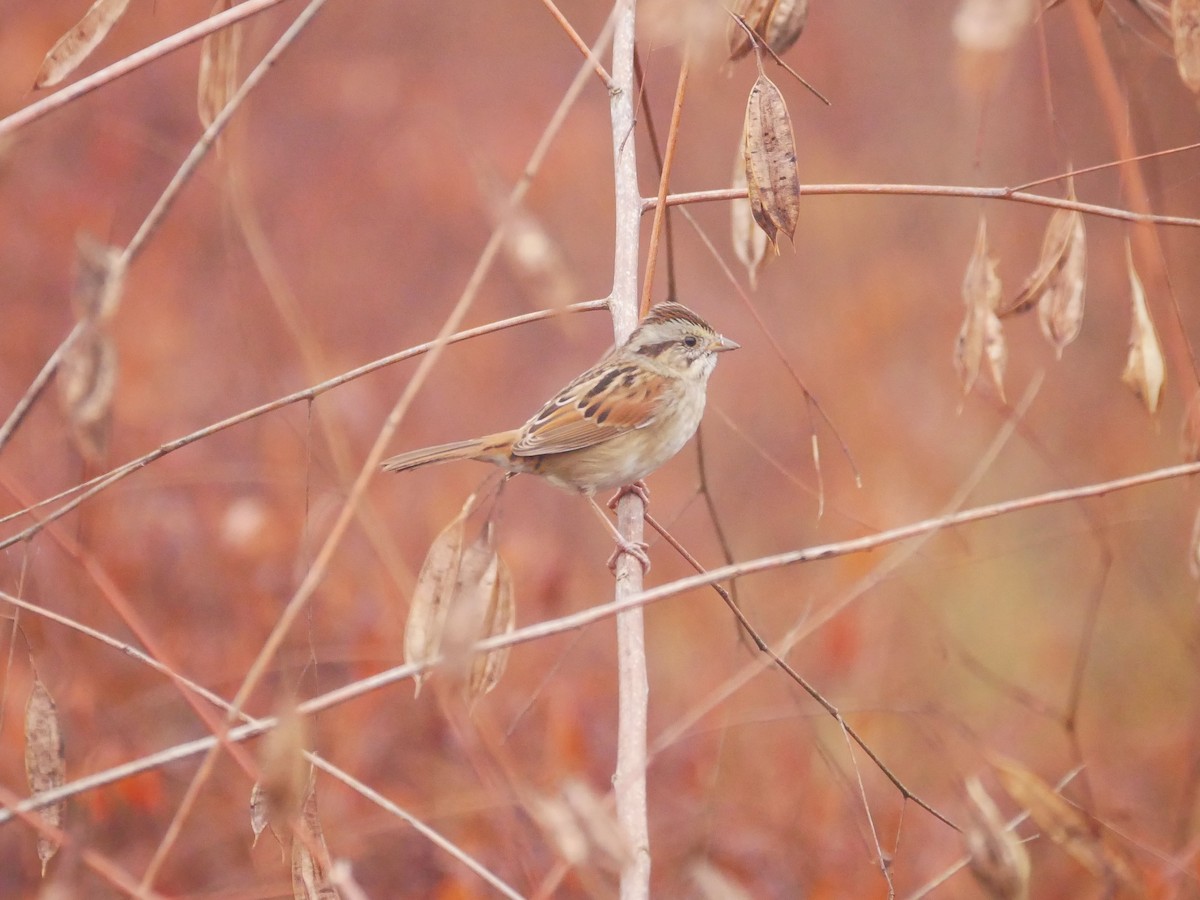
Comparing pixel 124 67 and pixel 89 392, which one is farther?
pixel 89 392

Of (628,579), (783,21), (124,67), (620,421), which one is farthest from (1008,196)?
(620,421)

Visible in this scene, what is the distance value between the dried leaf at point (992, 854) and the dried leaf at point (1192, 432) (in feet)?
2.74

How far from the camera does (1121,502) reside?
770 centimetres

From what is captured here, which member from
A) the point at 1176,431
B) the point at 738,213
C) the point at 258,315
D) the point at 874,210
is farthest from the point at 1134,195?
the point at 874,210

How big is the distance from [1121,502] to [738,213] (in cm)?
592

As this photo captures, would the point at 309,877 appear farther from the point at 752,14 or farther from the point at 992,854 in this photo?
the point at 752,14

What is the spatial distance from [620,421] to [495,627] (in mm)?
1587

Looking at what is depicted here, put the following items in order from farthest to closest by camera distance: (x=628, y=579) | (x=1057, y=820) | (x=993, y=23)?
(x=628, y=579), (x=993, y=23), (x=1057, y=820)

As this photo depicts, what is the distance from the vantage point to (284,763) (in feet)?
4.87

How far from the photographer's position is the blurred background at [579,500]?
4887 millimetres

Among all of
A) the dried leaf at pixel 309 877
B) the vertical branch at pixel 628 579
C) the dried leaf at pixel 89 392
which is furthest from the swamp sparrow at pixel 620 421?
the dried leaf at pixel 89 392

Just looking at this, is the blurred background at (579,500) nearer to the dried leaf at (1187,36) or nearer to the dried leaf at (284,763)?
the dried leaf at (1187,36)

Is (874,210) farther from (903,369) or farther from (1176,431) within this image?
(1176,431)

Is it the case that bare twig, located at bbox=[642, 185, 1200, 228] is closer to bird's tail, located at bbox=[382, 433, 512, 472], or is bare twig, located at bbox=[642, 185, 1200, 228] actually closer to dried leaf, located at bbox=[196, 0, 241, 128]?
dried leaf, located at bbox=[196, 0, 241, 128]
